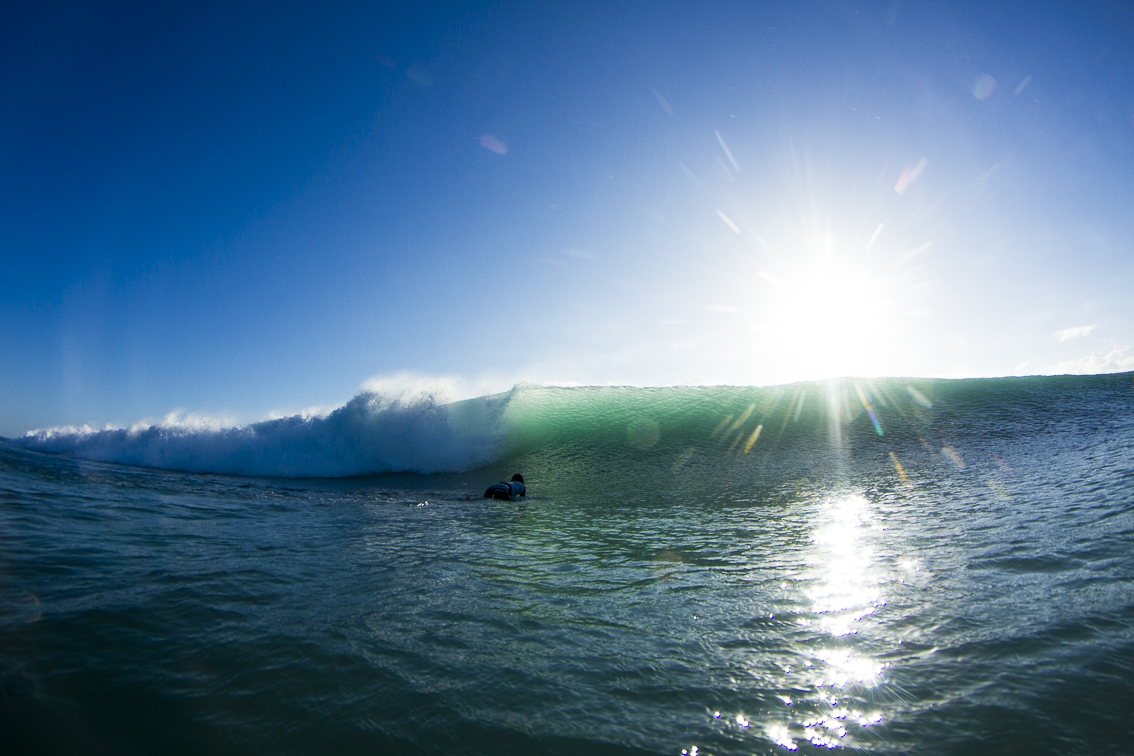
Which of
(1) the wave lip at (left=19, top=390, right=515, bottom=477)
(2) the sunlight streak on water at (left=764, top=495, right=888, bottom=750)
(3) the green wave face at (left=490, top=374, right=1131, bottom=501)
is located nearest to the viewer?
(2) the sunlight streak on water at (left=764, top=495, right=888, bottom=750)

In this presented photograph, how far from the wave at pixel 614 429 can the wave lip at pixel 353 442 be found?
1.4 inches

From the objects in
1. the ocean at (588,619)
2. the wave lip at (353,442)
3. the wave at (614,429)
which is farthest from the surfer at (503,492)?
the wave lip at (353,442)

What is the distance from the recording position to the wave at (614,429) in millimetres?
11086

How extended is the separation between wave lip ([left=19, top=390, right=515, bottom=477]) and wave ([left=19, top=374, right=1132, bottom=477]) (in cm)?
3

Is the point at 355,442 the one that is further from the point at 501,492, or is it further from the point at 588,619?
the point at 588,619

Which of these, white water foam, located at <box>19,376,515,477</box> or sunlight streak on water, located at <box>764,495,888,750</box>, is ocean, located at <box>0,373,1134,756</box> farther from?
white water foam, located at <box>19,376,515,477</box>

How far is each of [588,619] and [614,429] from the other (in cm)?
1118

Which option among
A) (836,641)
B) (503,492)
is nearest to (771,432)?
(503,492)

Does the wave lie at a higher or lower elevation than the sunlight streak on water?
higher

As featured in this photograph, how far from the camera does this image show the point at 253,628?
8.43 feet

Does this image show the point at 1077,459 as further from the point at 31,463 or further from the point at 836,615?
the point at 31,463

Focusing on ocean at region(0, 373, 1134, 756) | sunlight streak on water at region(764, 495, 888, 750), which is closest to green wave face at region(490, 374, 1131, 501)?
ocean at region(0, 373, 1134, 756)

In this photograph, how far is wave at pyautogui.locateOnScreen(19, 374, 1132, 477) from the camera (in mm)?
11086

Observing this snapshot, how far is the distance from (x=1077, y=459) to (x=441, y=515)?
346 inches
